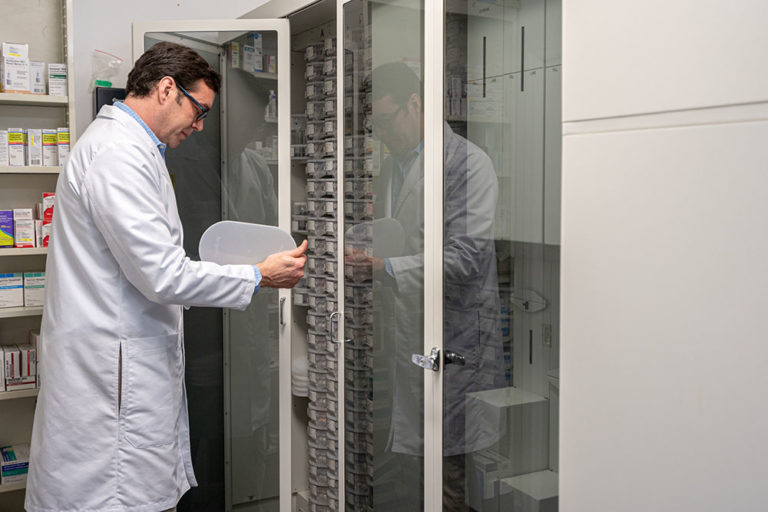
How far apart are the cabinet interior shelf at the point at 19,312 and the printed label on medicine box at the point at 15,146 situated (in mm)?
572

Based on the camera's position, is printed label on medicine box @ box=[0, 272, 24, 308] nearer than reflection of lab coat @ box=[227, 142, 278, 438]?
Yes

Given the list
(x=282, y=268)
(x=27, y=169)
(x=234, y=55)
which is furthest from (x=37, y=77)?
(x=282, y=268)

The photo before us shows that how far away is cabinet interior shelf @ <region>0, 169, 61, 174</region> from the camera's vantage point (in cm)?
270

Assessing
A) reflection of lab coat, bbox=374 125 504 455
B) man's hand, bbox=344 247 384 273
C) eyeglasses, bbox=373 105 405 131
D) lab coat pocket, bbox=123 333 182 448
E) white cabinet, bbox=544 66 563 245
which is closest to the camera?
white cabinet, bbox=544 66 563 245

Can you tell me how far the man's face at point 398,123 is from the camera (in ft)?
6.89

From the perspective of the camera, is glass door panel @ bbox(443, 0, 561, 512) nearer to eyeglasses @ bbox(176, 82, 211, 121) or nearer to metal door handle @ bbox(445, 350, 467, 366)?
metal door handle @ bbox(445, 350, 467, 366)

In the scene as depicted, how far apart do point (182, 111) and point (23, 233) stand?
110cm

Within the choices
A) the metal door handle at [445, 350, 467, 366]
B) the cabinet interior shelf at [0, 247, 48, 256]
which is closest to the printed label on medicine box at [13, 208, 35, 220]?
the cabinet interior shelf at [0, 247, 48, 256]

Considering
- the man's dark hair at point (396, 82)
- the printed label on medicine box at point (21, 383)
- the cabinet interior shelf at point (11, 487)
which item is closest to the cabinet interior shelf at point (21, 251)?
the printed label on medicine box at point (21, 383)

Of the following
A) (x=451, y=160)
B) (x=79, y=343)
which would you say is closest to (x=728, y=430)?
(x=451, y=160)

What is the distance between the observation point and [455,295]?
1.96 meters

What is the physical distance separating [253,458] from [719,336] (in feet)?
8.04

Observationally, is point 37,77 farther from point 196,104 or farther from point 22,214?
point 196,104

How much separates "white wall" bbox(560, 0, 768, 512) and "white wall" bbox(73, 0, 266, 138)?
255 cm
